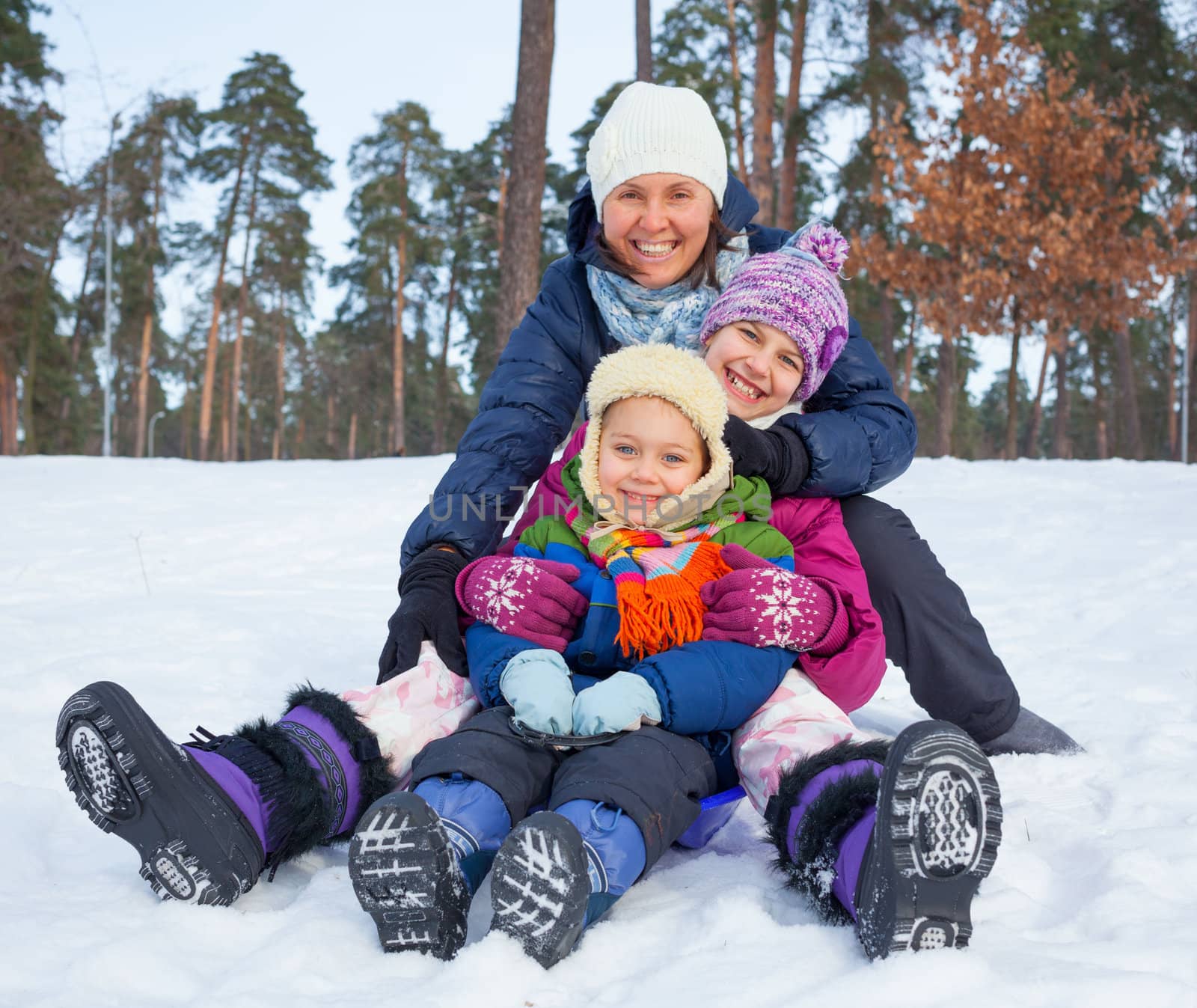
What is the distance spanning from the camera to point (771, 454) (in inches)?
88.0

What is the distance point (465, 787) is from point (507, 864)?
0.28m

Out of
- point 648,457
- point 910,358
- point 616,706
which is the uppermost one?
point 910,358

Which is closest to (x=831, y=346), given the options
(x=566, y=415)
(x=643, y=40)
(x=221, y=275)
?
(x=566, y=415)

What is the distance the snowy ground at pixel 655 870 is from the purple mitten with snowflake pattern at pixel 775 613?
1.43ft

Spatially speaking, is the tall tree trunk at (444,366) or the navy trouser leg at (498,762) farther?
the tall tree trunk at (444,366)

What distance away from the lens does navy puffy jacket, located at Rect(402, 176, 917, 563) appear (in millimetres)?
2430

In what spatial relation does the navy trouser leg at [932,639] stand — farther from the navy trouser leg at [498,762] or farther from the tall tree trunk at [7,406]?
the tall tree trunk at [7,406]

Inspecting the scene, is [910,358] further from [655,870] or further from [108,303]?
[655,870]

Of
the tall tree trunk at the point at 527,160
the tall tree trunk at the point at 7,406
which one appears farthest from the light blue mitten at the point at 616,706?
the tall tree trunk at the point at 7,406

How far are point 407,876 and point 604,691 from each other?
52 centimetres

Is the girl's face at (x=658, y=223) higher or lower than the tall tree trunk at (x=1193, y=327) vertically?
lower

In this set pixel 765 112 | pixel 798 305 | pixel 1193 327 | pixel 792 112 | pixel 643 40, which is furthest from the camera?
pixel 1193 327

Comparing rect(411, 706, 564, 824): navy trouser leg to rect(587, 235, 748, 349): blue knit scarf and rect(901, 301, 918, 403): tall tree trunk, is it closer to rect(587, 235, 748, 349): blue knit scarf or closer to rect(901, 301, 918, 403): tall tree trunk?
rect(587, 235, 748, 349): blue knit scarf

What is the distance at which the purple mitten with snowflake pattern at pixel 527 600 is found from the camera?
80.9 inches
